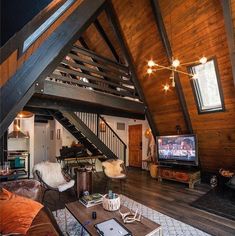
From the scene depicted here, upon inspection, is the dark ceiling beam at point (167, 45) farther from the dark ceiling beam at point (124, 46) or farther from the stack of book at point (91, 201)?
the stack of book at point (91, 201)

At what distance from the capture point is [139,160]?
25.7 feet

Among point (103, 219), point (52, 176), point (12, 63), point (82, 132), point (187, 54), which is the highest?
point (187, 54)

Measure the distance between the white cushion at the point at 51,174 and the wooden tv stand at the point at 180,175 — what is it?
10.3 ft

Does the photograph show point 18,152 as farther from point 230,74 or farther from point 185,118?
point 230,74

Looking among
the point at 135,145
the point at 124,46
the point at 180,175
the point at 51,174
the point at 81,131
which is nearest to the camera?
the point at 51,174

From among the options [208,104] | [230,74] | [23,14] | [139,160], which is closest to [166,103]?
[208,104]

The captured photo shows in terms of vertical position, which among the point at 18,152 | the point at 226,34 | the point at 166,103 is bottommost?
the point at 18,152

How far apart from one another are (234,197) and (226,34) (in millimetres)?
3521

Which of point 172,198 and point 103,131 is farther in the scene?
point 103,131

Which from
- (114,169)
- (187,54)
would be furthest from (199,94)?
(114,169)

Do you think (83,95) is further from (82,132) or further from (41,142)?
(41,142)

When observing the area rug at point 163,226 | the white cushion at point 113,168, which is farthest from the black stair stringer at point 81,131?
the area rug at point 163,226

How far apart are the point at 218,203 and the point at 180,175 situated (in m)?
1.40

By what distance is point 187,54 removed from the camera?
4.01 metres
